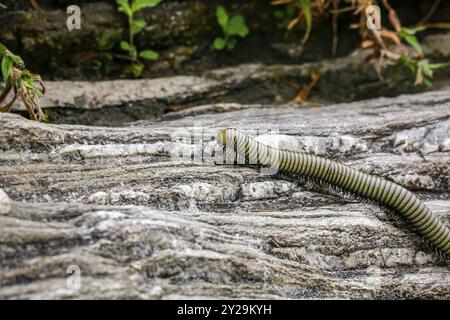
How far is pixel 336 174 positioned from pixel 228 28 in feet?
8.07

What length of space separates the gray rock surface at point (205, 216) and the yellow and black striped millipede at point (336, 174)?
0.09 meters

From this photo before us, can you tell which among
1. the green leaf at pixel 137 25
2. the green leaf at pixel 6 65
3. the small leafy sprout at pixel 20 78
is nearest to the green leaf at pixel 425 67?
the green leaf at pixel 137 25

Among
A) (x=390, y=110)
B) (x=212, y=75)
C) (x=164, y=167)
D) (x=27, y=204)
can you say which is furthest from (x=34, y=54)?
(x=390, y=110)

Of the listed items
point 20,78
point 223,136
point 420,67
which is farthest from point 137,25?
point 420,67

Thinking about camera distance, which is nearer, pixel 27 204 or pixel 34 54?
pixel 27 204

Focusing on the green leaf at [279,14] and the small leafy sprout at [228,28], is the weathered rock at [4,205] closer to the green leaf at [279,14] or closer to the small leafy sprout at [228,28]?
the small leafy sprout at [228,28]

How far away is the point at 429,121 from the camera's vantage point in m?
4.30

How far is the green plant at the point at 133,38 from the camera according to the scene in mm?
5094

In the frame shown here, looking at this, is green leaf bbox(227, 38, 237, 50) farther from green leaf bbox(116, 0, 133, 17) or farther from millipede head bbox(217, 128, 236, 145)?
millipede head bbox(217, 128, 236, 145)

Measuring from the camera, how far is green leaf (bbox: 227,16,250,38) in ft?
18.4
